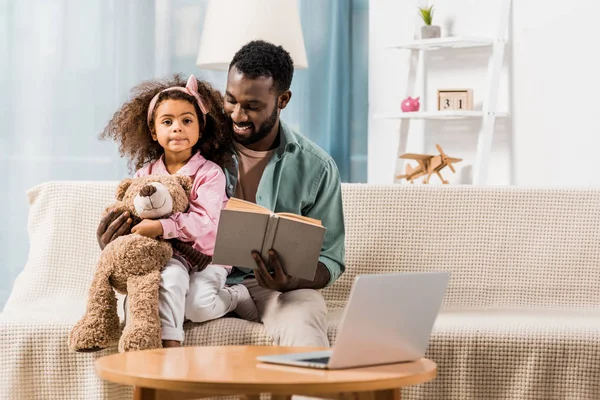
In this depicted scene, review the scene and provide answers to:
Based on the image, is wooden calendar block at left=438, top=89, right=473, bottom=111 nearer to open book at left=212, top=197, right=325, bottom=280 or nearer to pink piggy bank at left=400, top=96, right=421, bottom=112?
pink piggy bank at left=400, top=96, right=421, bottom=112

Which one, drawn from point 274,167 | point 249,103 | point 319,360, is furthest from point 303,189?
point 319,360

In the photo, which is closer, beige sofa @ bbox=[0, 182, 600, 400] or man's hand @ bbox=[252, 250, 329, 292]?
man's hand @ bbox=[252, 250, 329, 292]

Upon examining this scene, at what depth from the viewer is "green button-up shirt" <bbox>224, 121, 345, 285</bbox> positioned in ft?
6.68

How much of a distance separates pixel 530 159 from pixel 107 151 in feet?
5.16

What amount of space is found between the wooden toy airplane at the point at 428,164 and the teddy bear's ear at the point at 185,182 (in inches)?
58.5

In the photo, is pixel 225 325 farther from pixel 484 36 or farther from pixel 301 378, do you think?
pixel 484 36

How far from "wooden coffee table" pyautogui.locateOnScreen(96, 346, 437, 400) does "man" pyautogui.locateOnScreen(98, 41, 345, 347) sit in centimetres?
56

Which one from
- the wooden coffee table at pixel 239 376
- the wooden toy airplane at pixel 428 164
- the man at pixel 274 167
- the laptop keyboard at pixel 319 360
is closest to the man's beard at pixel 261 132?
the man at pixel 274 167

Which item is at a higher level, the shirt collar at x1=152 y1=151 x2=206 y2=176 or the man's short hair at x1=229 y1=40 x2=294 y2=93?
the man's short hair at x1=229 y1=40 x2=294 y2=93

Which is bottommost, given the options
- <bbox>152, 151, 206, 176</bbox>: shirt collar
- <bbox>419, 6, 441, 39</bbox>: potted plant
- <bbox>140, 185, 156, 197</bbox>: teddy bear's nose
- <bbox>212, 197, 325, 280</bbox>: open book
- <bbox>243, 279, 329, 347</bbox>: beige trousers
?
<bbox>243, 279, 329, 347</bbox>: beige trousers

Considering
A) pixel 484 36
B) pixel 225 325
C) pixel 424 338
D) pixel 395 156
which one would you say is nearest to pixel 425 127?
pixel 395 156

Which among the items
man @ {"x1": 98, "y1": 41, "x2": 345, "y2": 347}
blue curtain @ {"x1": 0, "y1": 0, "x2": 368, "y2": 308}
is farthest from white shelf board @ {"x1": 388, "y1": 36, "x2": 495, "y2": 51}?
man @ {"x1": 98, "y1": 41, "x2": 345, "y2": 347}

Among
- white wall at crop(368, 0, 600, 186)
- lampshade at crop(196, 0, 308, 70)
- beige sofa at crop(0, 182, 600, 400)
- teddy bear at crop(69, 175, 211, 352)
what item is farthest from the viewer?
white wall at crop(368, 0, 600, 186)

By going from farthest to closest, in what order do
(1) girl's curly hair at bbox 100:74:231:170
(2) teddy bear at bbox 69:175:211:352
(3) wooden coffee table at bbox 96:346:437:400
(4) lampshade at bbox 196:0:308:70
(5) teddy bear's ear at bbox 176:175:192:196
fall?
(4) lampshade at bbox 196:0:308:70, (1) girl's curly hair at bbox 100:74:231:170, (5) teddy bear's ear at bbox 176:175:192:196, (2) teddy bear at bbox 69:175:211:352, (3) wooden coffee table at bbox 96:346:437:400
